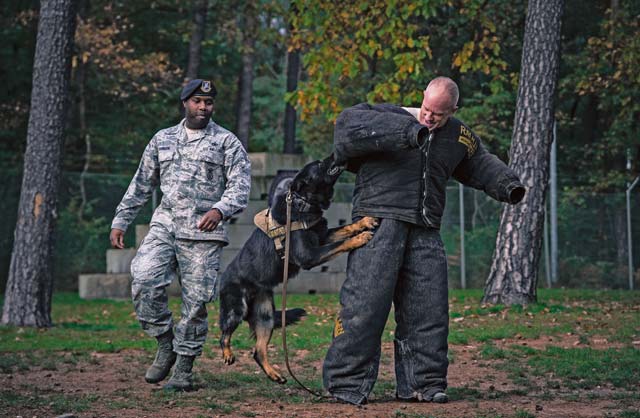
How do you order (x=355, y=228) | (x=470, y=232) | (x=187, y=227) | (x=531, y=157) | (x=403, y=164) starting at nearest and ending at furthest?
(x=403, y=164) → (x=355, y=228) → (x=187, y=227) → (x=531, y=157) → (x=470, y=232)

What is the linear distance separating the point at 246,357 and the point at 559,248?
13.3 meters

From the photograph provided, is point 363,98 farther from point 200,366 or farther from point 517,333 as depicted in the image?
point 200,366

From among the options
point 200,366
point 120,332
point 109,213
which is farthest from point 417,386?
point 109,213

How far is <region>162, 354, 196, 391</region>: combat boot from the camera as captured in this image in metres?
7.39

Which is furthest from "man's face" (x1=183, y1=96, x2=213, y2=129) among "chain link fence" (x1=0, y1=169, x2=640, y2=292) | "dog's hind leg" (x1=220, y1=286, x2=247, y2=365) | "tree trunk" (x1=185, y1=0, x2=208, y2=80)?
"tree trunk" (x1=185, y1=0, x2=208, y2=80)

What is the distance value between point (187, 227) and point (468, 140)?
82.7 inches

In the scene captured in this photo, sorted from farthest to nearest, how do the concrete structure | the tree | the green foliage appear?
the tree < the green foliage < the concrete structure

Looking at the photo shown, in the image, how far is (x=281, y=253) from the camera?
23.7 ft

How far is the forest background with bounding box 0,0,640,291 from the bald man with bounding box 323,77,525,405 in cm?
937

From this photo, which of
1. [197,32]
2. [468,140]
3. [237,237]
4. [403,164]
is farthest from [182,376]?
[197,32]

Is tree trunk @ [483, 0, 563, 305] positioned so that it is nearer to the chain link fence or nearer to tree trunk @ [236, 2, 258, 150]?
the chain link fence

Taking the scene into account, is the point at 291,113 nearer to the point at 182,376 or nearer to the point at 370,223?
the point at 182,376

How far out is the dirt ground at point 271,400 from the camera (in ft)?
20.9

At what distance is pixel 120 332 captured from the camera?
12.2 meters
